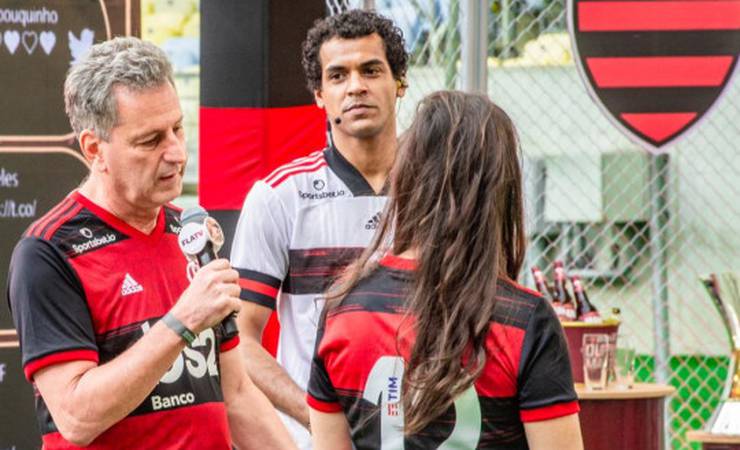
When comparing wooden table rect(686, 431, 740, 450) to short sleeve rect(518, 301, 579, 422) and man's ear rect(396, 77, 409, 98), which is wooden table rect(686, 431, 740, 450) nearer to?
man's ear rect(396, 77, 409, 98)

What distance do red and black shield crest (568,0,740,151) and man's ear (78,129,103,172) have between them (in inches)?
159

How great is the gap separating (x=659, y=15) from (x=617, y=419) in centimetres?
200

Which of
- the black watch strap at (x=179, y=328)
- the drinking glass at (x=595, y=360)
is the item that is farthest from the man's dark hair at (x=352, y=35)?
the drinking glass at (x=595, y=360)

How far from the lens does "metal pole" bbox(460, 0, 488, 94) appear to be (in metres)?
4.72

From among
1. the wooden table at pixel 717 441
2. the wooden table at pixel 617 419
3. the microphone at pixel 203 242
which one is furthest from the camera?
the wooden table at pixel 617 419

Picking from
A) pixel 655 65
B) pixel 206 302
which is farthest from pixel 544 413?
pixel 655 65

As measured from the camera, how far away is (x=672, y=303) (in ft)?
29.1

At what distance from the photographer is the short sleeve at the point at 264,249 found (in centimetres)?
380

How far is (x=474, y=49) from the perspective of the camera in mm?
4727

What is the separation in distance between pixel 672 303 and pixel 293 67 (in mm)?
5158

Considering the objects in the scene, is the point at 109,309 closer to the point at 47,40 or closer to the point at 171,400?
the point at 171,400

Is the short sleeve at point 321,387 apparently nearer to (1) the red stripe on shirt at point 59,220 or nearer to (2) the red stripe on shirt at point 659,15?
(1) the red stripe on shirt at point 59,220

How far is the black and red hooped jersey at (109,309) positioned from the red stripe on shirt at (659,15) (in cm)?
405

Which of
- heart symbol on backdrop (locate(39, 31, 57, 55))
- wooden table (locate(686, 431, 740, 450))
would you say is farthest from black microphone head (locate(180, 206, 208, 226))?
wooden table (locate(686, 431, 740, 450))
